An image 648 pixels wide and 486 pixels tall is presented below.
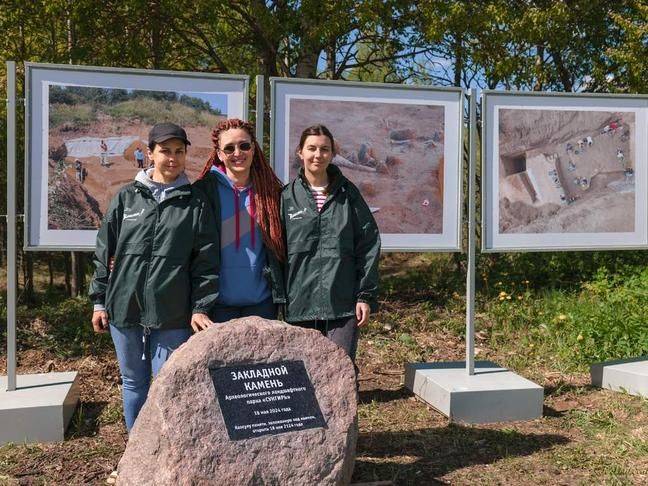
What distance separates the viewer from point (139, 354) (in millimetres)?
3482

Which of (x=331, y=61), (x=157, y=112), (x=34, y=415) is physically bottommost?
(x=34, y=415)

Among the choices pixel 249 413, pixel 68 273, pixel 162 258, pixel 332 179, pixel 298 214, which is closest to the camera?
pixel 249 413

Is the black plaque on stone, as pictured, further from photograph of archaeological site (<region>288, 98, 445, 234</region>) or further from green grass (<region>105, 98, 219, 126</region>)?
→ green grass (<region>105, 98, 219, 126</region>)

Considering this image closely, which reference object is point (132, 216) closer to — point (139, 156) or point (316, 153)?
point (316, 153)

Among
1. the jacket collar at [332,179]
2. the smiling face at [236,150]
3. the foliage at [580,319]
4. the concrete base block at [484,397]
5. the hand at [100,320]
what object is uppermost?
the smiling face at [236,150]

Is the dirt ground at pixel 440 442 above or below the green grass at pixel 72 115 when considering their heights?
below

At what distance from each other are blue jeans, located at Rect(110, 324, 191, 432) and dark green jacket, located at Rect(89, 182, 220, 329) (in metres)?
0.07

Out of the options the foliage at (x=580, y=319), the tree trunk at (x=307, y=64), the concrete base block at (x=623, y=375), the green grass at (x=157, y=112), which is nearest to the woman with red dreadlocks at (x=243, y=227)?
the green grass at (x=157, y=112)

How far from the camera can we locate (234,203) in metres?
3.52

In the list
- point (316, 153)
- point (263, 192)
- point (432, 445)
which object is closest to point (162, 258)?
point (263, 192)

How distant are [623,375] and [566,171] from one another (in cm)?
160

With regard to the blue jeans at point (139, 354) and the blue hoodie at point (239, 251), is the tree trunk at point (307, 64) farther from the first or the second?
the blue jeans at point (139, 354)

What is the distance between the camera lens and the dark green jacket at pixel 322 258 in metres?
3.63

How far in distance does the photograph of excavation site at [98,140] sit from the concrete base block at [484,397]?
2286mm
